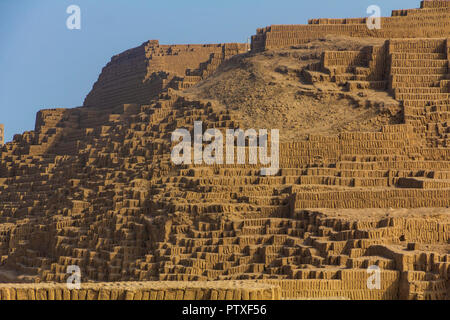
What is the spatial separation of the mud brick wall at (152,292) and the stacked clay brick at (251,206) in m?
0.03

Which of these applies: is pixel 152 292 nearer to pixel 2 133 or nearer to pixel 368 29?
pixel 368 29

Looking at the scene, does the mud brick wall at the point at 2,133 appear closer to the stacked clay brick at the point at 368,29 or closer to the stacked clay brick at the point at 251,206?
the stacked clay brick at the point at 251,206

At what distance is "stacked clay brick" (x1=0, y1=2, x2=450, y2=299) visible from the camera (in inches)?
990

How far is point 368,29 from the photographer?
41.7 meters

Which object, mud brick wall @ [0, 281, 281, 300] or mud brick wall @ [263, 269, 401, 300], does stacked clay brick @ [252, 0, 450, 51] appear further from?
mud brick wall @ [0, 281, 281, 300]

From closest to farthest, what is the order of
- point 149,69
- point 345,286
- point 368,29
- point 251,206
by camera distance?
1. point 345,286
2. point 251,206
3. point 368,29
4. point 149,69

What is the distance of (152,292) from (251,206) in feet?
39.9

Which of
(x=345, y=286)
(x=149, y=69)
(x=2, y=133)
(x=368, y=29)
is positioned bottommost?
(x=345, y=286)

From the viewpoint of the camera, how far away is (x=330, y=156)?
33125 mm

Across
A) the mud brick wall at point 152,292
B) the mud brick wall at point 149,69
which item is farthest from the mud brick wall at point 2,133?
the mud brick wall at point 152,292

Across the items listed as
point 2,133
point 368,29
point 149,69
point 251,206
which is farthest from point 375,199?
point 2,133

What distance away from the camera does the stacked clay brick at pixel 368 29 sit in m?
40.8
